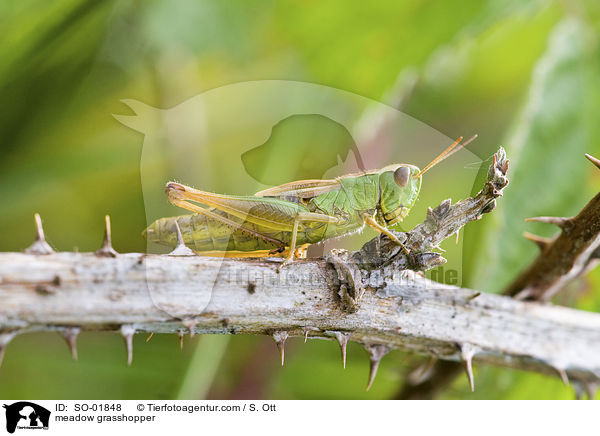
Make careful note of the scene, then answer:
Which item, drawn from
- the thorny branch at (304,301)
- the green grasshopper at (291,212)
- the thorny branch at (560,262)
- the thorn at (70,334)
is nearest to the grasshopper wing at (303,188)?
the green grasshopper at (291,212)

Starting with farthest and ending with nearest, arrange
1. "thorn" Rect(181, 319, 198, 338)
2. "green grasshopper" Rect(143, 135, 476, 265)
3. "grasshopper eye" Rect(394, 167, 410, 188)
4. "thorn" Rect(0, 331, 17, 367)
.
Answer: "grasshopper eye" Rect(394, 167, 410, 188), "green grasshopper" Rect(143, 135, 476, 265), "thorn" Rect(181, 319, 198, 338), "thorn" Rect(0, 331, 17, 367)
